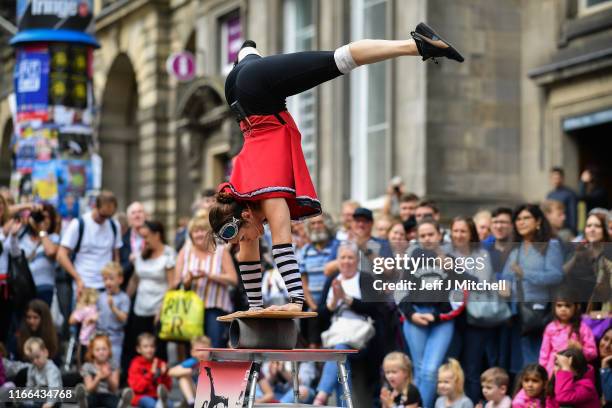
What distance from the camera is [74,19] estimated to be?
50.1ft

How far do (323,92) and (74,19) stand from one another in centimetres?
547

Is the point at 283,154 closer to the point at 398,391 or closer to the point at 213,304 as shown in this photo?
the point at 398,391

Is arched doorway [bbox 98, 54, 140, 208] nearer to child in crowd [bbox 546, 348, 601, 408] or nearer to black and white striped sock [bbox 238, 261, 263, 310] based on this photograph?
child in crowd [bbox 546, 348, 601, 408]

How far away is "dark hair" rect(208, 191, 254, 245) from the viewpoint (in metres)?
7.28

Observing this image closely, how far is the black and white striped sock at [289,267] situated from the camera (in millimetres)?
7293

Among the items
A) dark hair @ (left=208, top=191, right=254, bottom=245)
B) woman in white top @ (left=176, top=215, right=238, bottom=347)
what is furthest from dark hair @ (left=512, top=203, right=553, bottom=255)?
woman in white top @ (left=176, top=215, right=238, bottom=347)

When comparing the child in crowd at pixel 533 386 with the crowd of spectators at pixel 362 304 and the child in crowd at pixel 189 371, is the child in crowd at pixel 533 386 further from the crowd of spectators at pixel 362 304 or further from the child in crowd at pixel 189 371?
the child in crowd at pixel 189 371

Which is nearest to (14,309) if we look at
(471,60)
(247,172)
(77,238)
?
(77,238)

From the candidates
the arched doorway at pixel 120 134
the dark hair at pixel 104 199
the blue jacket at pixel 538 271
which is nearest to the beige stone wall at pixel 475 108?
the dark hair at pixel 104 199

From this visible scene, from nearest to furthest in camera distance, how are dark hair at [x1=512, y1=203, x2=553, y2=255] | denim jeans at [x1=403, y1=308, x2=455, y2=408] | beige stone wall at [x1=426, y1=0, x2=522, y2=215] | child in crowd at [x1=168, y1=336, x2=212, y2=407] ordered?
dark hair at [x1=512, y1=203, x2=553, y2=255]
denim jeans at [x1=403, y1=308, x2=455, y2=408]
child in crowd at [x1=168, y1=336, x2=212, y2=407]
beige stone wall at [x1=426, y1=0, x2=522, y2=215]

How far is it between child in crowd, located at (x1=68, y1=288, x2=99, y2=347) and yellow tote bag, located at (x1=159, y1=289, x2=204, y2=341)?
2.84 feet

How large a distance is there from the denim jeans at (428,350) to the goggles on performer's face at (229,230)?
127 inches

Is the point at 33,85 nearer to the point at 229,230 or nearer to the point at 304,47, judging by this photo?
the point at 304,47

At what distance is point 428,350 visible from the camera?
10.2m
